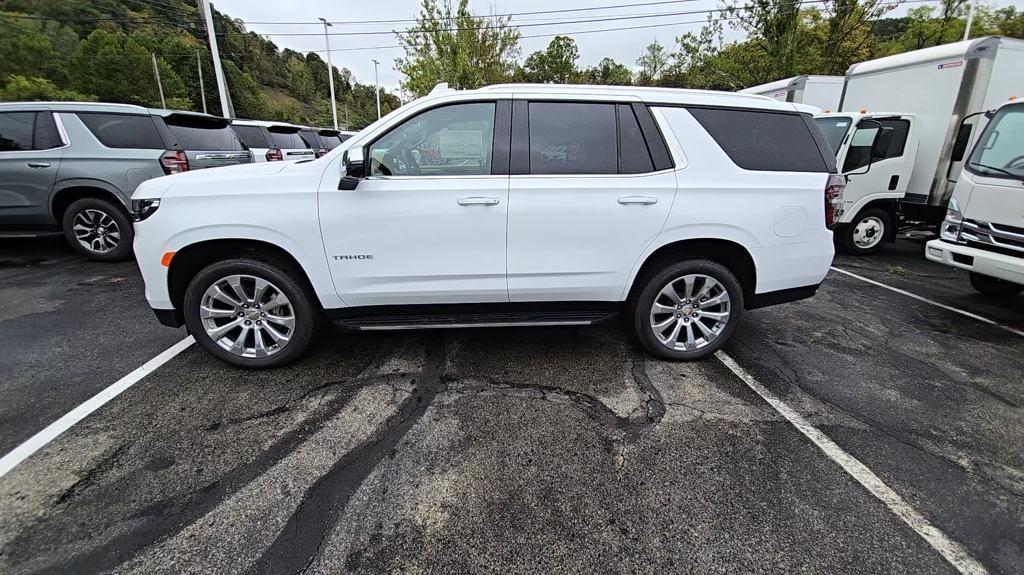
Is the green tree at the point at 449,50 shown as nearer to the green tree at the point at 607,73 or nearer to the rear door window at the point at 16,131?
the rear door window at the point at 16,131

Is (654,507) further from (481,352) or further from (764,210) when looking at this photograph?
(764,210)

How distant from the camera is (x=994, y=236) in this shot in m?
4.87

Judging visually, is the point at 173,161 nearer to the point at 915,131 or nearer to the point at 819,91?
the point at 915,131

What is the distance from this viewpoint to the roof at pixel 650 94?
11.2 feet

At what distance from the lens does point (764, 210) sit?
3455 millimetres

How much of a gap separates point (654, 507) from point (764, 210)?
2.33 meters

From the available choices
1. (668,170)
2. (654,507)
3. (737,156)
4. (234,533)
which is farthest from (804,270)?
(234,533)

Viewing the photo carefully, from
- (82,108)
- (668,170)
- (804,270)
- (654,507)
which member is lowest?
(654,507)

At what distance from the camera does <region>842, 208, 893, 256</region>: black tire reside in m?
7.67

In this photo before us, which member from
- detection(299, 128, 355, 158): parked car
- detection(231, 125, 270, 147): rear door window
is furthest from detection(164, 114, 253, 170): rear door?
detection(299, 128, 355, 158): parked car

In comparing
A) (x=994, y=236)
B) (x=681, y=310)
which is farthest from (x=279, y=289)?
(x=994, y=236)

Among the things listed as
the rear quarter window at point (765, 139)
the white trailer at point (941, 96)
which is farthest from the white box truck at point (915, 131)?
the rear quarter window at point (765, 139)

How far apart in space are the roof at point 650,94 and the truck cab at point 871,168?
4764 mm

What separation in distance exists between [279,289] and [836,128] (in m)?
8.51
